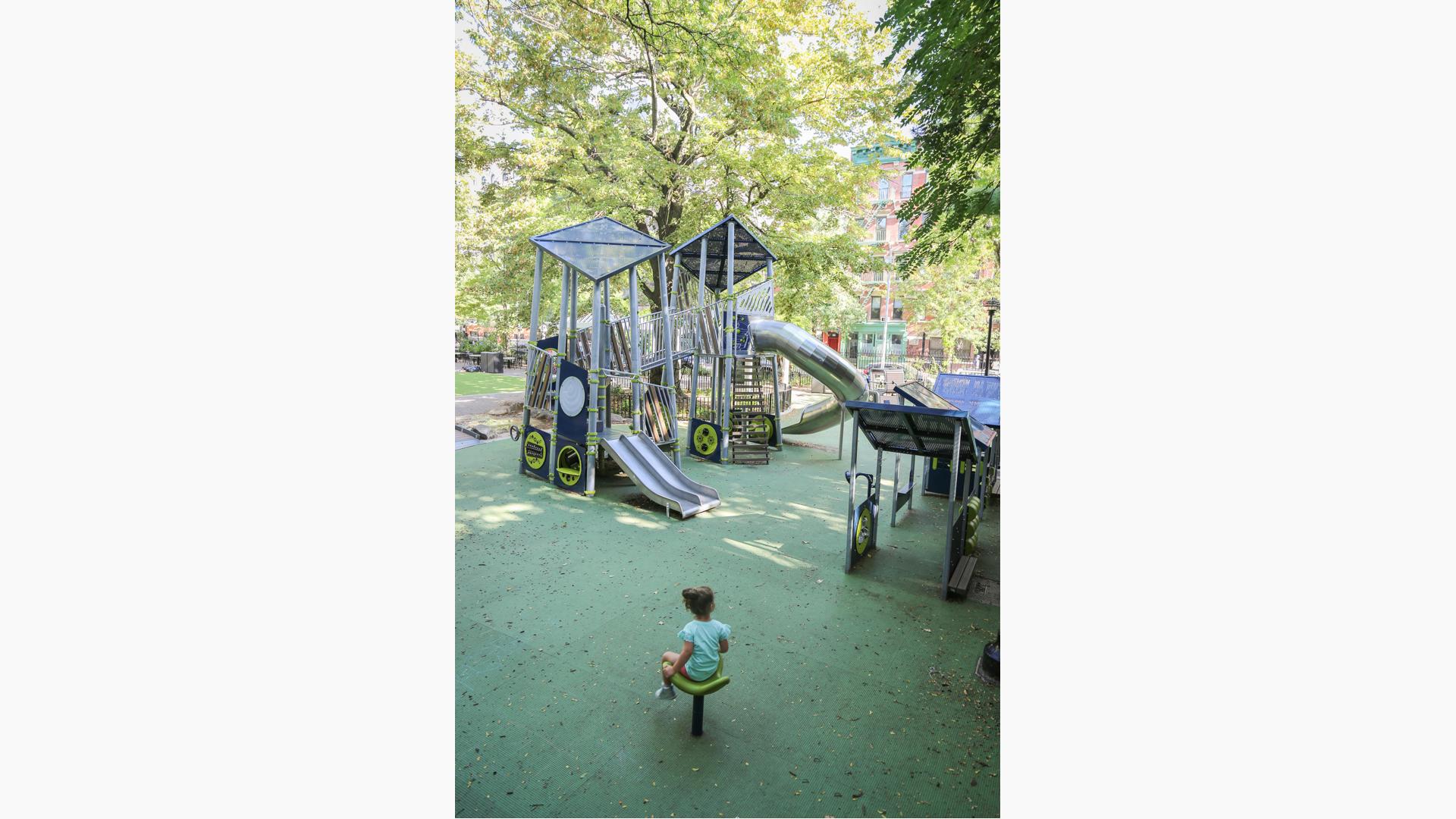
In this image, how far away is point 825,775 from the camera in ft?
8.01

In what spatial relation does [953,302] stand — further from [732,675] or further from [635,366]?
[732,675]

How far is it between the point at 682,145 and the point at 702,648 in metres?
12.0

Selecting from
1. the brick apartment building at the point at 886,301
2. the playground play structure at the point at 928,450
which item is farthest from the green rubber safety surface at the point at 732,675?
the brick apartment building at the point at 886,301

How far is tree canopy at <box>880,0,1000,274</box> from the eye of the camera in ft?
8.73

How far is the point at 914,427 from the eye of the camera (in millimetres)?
4559

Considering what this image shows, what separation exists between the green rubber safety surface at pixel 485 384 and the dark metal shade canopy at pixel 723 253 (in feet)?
24.8

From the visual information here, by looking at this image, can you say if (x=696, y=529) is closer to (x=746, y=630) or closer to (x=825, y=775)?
(x=746, y=630)

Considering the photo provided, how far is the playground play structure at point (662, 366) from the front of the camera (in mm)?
7238

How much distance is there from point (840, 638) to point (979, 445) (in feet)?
8.06

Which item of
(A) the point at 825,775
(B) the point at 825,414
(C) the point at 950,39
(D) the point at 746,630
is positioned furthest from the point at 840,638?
(B) the point at 825,414

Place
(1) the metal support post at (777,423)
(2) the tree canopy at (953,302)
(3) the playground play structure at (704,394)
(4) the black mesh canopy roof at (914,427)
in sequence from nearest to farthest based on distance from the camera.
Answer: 1. (4) the black mesh canopy roof at (914,427)
2. (3) the playground play structure at (704,394)
3. (1) the metal support post at (777,423)
4. (2) the tree canopy at (953,302)

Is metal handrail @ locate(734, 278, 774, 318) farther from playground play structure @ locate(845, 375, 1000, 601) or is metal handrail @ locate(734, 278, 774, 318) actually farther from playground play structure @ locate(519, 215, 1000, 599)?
playground play structure @ locate(845, 375, 1000, 601)

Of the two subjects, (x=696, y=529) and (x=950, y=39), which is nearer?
(x=950, y=39)

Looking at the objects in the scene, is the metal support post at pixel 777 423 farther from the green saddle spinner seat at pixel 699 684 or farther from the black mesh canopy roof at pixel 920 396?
the green saddle spinner seat at pixel 699 684
